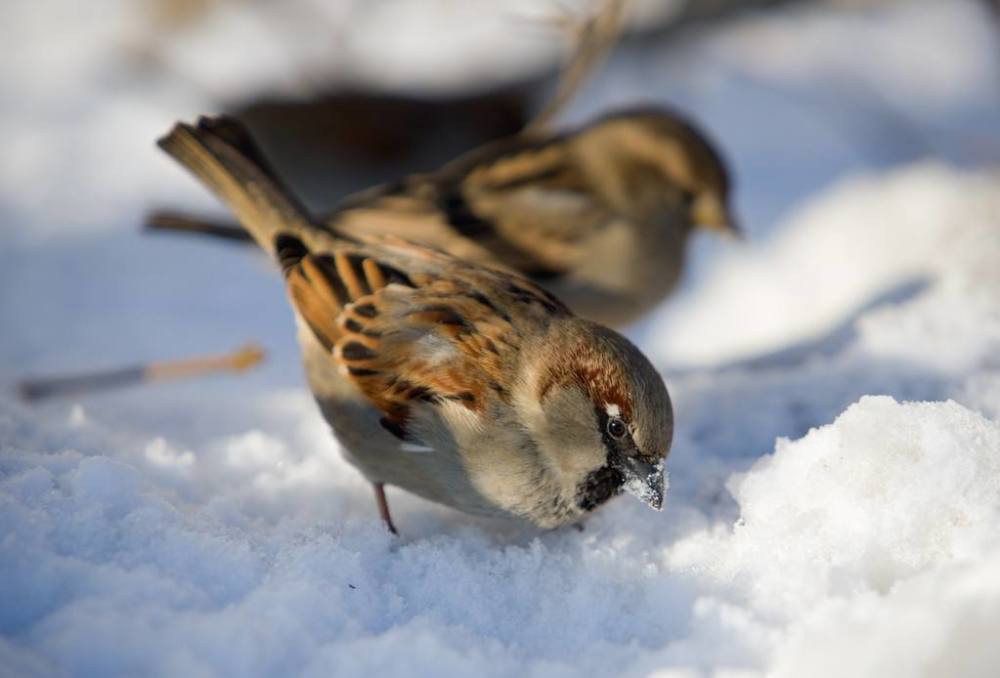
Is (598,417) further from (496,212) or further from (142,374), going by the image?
(142,374)

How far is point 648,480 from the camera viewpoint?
2.28 m

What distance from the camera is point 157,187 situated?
4656 mm

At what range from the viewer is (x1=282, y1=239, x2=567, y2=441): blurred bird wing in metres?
2.38

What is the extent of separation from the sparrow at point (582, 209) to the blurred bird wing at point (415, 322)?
0.71 metres

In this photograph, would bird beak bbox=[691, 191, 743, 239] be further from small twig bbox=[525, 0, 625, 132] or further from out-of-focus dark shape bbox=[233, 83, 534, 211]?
out-of-focus dark shape bbox=[233, 83, 534, 211]

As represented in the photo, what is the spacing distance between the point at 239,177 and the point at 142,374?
75 cm

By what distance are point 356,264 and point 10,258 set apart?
7.00ft

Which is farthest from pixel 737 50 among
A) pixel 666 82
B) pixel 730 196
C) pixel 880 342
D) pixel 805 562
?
pixel 805 562

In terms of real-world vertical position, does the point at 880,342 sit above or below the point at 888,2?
below

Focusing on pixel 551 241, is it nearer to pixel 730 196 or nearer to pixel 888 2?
pixel 730 196

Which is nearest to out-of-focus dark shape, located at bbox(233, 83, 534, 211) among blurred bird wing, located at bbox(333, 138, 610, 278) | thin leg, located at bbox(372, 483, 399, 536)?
blurred bird wing, located at bbox(333, 138, 610, 278)

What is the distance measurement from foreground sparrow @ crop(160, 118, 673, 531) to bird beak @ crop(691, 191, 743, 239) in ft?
4.73

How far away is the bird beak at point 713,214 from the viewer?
3.86m

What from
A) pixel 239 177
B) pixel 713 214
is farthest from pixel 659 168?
pixel 239 177
